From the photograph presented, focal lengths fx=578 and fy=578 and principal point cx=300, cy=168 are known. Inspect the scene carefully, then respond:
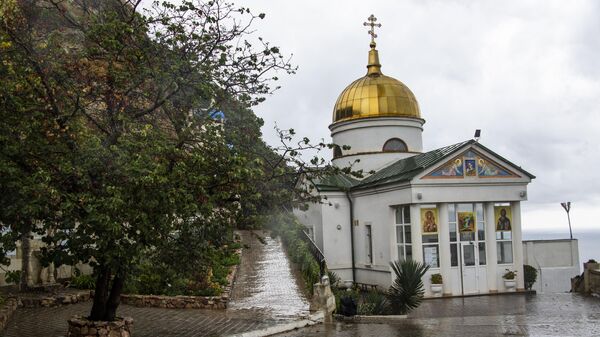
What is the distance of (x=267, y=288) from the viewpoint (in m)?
19.5

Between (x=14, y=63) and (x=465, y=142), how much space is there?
632 inches

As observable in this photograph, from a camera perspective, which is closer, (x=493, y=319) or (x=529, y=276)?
(x=493, y=319)

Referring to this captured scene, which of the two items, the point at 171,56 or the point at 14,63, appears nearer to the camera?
the point at 14,63

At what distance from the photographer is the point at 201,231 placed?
437 inches

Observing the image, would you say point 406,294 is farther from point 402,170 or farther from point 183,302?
point 402,170

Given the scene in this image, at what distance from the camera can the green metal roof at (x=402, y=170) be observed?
21.2 m

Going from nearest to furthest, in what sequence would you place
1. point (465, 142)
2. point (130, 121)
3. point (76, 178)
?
point (76, 178) → point (130, 121) → point (465, 142)

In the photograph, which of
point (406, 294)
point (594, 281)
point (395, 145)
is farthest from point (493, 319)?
point (395, 145)

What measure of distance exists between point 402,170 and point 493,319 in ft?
28.5

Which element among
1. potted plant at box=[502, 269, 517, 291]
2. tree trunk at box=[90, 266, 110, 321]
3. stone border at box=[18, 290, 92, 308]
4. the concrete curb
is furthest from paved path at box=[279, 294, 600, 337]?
stone border at box=[18, 290, 92, 308]

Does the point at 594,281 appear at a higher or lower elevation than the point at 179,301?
lower

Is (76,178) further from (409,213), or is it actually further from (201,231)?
(409,213)

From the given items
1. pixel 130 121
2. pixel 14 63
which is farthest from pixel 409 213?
pixel 14 63

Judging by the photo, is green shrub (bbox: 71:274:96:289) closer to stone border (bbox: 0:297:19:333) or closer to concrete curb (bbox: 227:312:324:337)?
stone border (bbox: 0:297:19:333)
